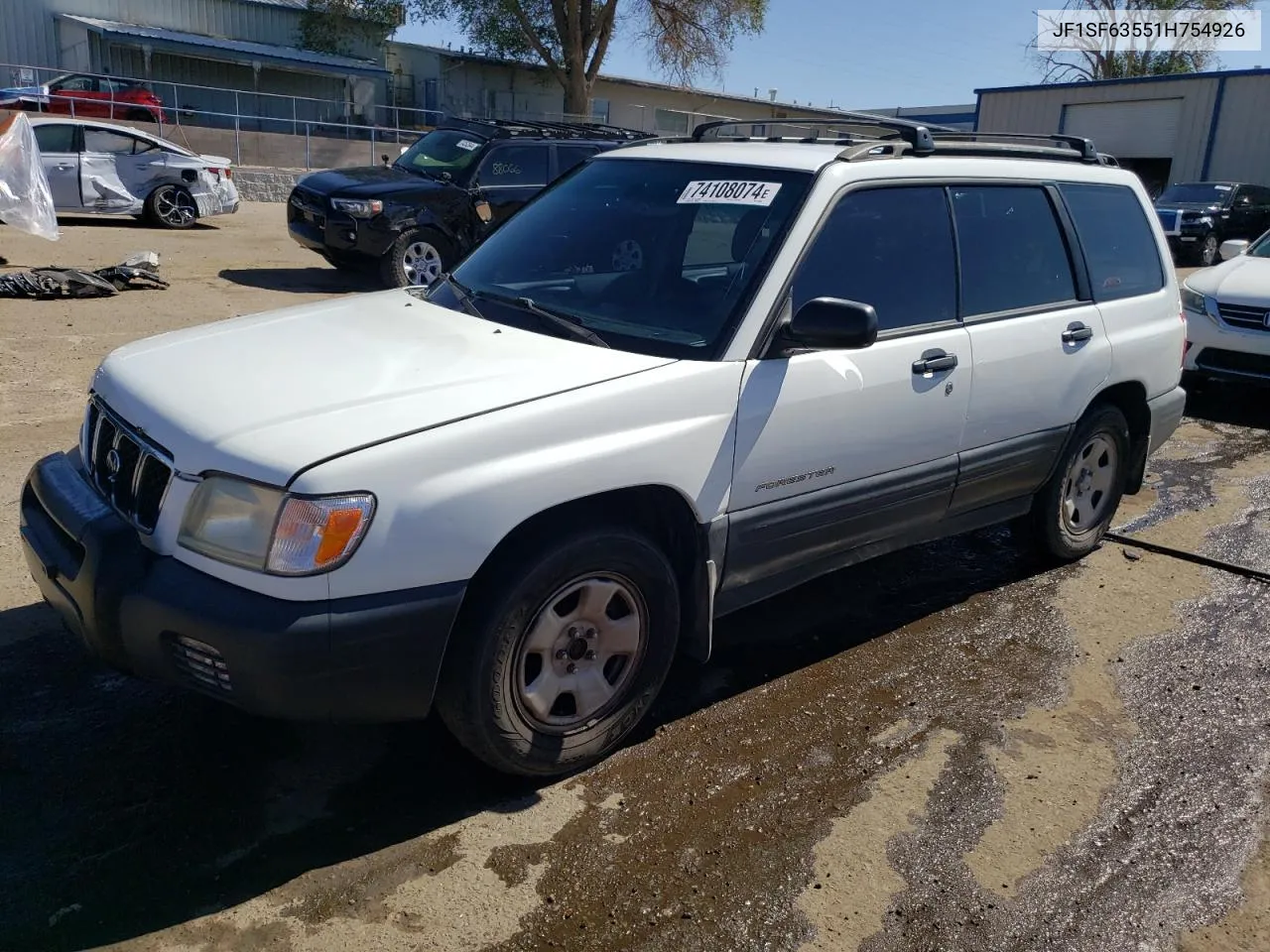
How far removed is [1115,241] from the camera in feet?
16.9

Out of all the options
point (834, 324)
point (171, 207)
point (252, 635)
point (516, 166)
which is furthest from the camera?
point (171, 207)

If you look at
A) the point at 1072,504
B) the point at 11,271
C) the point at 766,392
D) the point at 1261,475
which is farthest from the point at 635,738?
the point at 11,271

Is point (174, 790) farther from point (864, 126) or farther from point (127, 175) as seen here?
point (127, 175)

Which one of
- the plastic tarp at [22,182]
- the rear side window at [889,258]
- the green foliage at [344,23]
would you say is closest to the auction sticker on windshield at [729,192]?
→ the rear side window at [889,258]

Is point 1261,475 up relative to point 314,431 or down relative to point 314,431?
down

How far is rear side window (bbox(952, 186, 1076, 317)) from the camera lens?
4328 mm

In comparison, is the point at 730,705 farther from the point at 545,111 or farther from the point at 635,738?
the point at 545,111

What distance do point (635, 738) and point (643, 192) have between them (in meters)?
2.04

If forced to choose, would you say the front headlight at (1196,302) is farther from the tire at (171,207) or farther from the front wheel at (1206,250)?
the front wheel at (1206,250)

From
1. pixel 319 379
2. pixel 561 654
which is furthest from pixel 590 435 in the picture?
pixel 319 379

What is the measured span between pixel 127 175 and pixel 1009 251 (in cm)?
1440

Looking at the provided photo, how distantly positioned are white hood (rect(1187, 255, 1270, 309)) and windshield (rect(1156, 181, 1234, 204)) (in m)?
14.6

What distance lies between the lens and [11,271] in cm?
1122

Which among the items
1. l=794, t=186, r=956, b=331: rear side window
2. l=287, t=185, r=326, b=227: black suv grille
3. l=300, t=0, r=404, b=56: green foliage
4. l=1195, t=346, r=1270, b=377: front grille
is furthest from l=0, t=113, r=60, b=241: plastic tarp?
l=300, t=0, r=404, b=56: green foliage
